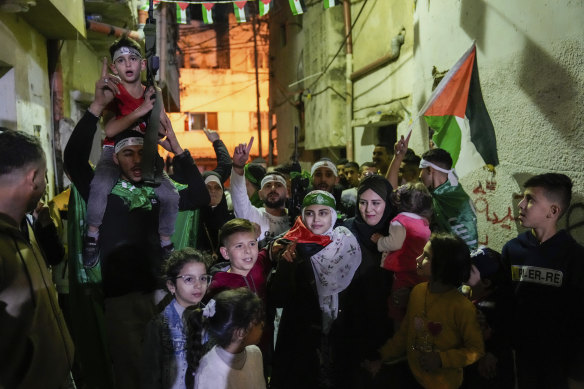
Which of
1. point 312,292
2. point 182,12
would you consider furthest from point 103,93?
point 182,12

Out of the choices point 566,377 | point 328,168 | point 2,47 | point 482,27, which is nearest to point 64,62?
point 2,47

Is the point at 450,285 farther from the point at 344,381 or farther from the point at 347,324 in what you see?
the point at 344,381

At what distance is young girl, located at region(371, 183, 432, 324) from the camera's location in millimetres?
3539

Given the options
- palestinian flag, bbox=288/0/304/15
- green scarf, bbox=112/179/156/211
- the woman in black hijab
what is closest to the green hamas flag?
Answer: green scarf, bbox=112/179/156/211

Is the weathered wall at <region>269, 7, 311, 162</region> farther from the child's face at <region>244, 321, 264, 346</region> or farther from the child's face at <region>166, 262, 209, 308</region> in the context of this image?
the child's face at <region>244, 321, 264, 346</region>

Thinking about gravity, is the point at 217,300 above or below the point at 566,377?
above

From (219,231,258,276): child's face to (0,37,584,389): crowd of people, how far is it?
0.01m

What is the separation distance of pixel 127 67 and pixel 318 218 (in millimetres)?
1796

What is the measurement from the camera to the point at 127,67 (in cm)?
334

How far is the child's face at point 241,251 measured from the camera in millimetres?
3311

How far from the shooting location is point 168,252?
3.46 meters

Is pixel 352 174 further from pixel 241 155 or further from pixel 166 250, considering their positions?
pixel 166 250

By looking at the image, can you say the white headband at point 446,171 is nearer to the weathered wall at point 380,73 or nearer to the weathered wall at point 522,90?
the weathered wall at point 522,90

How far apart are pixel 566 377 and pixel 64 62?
303 inches
